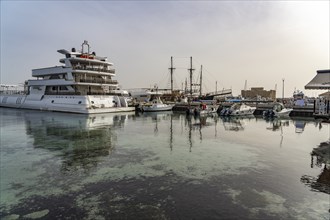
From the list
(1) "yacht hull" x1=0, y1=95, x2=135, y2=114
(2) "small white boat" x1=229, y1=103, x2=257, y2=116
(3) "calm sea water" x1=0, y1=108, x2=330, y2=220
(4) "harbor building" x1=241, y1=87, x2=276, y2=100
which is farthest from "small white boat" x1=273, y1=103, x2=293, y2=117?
(4) "harbor building" x1=241, y1=87, x2=276, y2=100

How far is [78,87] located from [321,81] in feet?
135

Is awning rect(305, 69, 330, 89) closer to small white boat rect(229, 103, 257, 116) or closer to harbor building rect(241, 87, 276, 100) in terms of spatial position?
small white boat rect(229, 103, 257, 116)

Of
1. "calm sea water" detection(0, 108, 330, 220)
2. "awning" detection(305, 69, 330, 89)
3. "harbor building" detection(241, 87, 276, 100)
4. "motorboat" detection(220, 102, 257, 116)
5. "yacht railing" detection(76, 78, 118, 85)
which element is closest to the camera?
"calm sea water" detection(0, 108, 330, 220)

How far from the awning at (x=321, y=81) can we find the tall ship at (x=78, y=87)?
34261mm

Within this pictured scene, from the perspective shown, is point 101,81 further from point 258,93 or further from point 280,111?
point 258,93

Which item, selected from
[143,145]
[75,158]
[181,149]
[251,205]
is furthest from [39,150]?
[251,205]

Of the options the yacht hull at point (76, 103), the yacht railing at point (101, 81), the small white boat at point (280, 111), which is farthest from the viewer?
the yacht railing at point (101, 81)

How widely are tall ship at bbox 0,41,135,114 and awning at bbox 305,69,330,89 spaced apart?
112 feet

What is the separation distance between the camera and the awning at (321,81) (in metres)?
14.6

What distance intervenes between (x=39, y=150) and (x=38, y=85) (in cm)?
4136

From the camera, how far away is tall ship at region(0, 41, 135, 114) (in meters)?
43.1

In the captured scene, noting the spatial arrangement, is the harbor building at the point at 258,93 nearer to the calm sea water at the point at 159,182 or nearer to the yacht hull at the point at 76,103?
the yacht hull at the point at 76,103

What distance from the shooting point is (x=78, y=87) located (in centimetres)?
4547

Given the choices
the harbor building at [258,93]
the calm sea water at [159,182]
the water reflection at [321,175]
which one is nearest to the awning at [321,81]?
the water reflection at [321,175]
